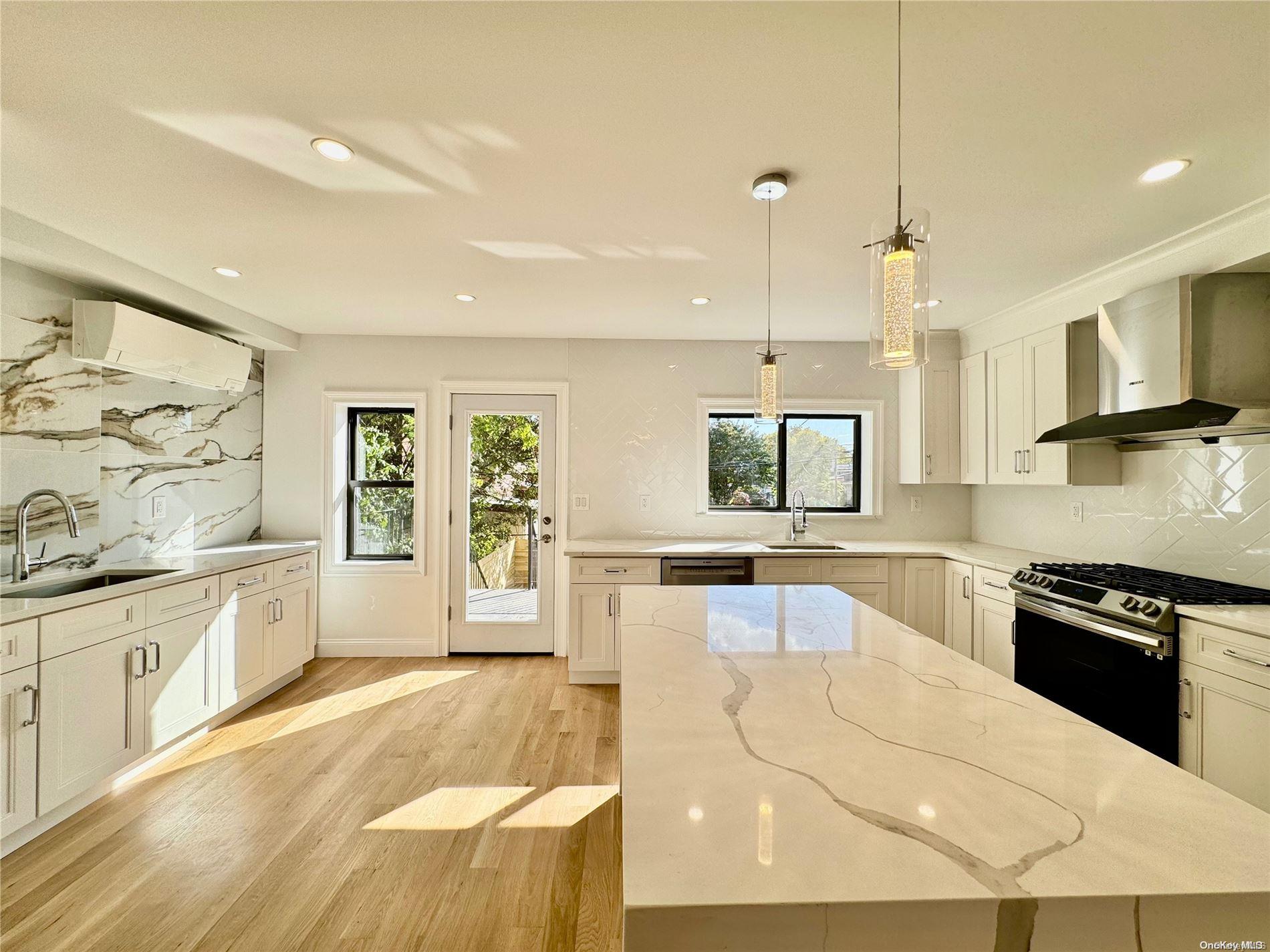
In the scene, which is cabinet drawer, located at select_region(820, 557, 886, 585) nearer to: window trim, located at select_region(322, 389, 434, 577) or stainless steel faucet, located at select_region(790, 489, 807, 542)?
stainless steel faucet, located at select_region(790, 489, 807, 542)

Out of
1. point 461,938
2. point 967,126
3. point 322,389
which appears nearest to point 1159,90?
point 967,126

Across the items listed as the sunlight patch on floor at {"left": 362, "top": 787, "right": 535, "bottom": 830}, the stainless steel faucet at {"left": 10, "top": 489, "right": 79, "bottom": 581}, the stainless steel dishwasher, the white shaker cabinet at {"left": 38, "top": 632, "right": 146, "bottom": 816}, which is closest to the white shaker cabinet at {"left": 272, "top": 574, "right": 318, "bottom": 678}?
the white shaker cabinet at {"left": 38, "top": 632, "right": 146, "bottom": 816}

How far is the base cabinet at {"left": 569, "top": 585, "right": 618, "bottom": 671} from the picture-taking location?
387cm

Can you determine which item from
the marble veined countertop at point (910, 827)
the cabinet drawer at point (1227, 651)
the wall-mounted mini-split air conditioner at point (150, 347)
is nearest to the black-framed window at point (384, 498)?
the wall-mounted mini-split air conditioner at point (150, 347)

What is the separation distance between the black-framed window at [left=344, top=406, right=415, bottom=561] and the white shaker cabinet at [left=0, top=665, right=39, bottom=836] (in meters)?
2.43

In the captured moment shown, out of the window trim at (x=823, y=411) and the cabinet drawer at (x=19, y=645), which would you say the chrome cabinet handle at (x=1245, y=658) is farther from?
the cabinet drawer at (x=19, y=645)

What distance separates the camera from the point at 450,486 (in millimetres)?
4496

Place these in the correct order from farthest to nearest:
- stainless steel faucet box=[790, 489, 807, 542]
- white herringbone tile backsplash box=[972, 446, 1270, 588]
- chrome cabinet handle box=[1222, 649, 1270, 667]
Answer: stainless steel faucet box=[790, 489, 807, 542] < white herringbone tile backsplash box=[972, 446, 1270, 588] < chrome cabinet handle box=[1222, 649, 1270, 667]

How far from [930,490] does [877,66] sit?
3.61 metres

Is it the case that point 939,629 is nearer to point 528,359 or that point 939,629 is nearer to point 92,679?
point 528,359

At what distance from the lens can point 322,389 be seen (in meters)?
4.46

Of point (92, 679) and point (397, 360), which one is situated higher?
point (397, 360)

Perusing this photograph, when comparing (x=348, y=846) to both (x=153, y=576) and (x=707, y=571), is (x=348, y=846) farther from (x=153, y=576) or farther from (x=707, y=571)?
(x=707, y=571)

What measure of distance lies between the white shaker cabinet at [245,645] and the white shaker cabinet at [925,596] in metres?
3.97
